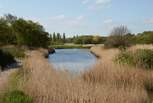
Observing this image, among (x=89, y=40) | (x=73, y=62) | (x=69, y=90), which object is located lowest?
(x=89, y=40)

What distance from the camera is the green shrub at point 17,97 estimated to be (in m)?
8.94

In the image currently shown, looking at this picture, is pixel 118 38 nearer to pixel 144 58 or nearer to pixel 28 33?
pixel 28 33

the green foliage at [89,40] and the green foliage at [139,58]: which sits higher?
the green foliage at [139,58]

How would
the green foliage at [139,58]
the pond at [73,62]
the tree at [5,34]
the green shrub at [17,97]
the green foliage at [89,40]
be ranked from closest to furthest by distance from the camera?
the green shrub at [17,97] < the pond at [73,62] < the green foliage at [139,58] < the tree at [5,34] < the green foliage at [89,40]

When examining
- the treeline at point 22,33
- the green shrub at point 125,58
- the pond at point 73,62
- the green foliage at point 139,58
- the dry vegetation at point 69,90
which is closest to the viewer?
the dry vegetation at point 69,90

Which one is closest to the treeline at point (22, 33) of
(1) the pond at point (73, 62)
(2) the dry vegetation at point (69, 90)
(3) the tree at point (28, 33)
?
(3) the tree at point (28, 33)

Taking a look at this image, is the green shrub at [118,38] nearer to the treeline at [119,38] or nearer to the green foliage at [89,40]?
the treeline at [119,38]

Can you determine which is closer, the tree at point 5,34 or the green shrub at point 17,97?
the green shrub at point 17,97

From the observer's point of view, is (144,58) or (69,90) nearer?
(69,90)

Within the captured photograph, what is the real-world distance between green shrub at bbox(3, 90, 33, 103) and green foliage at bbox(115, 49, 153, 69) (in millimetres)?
8483

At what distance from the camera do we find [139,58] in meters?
Result: 18.4

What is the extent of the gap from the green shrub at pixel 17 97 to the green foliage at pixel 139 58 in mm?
8483

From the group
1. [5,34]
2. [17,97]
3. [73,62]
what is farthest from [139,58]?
[5,34]

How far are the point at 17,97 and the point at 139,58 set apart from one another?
1040 cm
